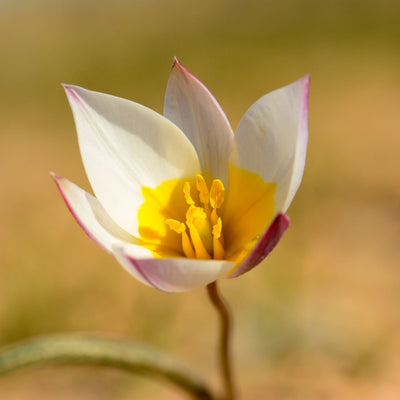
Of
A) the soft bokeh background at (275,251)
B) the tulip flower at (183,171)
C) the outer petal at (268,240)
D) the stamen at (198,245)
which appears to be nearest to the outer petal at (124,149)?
the tulip flower at (183,171)

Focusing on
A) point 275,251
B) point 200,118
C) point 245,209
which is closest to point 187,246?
point 245,209

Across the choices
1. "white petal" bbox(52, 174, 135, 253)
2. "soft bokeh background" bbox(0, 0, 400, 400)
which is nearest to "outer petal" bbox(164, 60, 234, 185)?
"white petal" bbox(52, 174, 135, 253)

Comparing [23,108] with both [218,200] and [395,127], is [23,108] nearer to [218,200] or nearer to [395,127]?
[395,127]

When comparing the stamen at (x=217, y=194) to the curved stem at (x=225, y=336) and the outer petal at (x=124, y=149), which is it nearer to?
the outer petal at (x=124, y=149)

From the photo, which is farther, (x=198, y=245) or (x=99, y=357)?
(x=99, y=357)

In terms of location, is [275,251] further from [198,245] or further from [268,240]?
[268,240]

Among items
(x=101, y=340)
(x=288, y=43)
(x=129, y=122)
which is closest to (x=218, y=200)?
(x=129, y=122)
